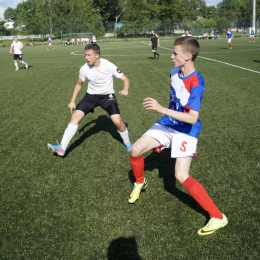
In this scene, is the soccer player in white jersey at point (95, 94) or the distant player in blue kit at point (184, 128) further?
the soccer player in white jersey at point (95, 94)

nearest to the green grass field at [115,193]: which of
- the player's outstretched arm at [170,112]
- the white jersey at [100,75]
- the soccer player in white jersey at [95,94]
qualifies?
the soccer player in white jersey at [95,94]

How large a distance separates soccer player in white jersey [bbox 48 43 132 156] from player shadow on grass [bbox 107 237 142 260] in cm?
240

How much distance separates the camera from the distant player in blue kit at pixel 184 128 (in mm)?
3152

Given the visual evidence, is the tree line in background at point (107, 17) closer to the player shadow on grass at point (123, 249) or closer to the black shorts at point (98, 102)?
the black shorts at point (98, 102)

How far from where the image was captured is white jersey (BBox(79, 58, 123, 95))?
5.21m

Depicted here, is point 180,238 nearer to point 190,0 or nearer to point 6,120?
point 6,120

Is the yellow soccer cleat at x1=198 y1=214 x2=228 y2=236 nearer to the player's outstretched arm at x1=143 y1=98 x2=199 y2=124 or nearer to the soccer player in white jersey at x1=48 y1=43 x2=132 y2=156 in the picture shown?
the player's outstretched arm at x1=143 y1=98 x2=199 y2=124

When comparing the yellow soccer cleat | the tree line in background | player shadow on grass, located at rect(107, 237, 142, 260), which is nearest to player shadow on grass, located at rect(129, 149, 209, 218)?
the yellow soccer cleat

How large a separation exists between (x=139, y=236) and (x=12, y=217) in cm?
155

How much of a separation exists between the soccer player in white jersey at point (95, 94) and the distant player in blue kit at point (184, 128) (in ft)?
5.56

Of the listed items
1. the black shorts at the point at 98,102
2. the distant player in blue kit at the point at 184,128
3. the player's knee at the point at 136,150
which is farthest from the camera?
the black shorts at the point at 98,102

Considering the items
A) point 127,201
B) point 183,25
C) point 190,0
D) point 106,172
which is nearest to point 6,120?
point 106,172

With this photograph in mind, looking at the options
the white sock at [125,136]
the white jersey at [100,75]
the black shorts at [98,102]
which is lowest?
the white sock at [125,136]

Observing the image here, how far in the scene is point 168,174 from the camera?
4.51 m
